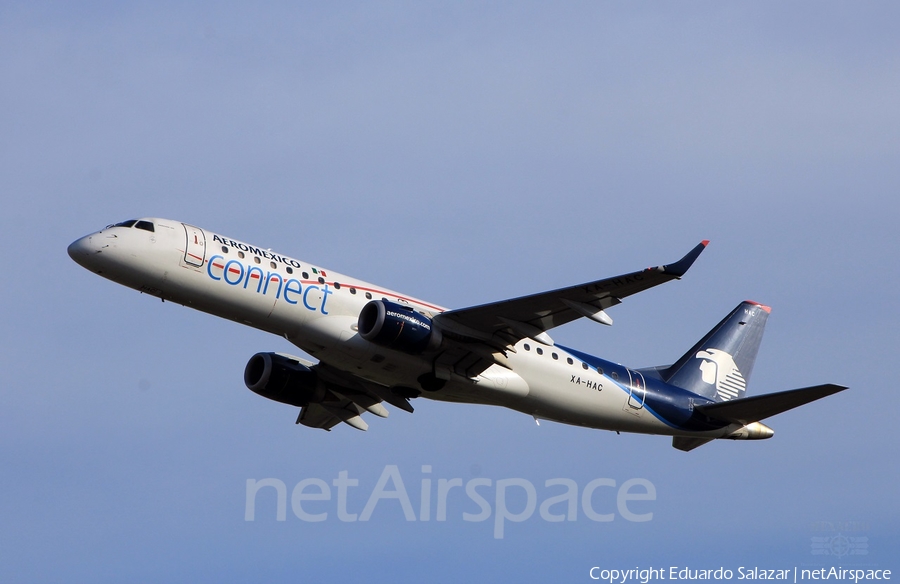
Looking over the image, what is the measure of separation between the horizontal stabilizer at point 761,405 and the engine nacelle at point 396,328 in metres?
12.5

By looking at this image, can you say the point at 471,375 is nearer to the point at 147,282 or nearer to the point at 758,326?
the point at 147,282

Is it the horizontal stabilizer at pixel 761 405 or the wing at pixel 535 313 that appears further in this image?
the horizontal stabilizer at pixel 761 405

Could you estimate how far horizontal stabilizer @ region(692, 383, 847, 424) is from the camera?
40062mm

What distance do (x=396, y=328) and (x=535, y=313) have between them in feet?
15.1

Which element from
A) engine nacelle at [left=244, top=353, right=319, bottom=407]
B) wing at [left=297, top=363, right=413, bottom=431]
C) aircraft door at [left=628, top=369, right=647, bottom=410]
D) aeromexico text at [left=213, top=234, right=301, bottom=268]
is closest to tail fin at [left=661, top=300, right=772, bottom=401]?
aircraft door at [left=628, top=369, right=647, bottom=410]

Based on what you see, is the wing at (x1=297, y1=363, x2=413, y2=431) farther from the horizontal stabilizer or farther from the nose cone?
the horizontal stabilizer

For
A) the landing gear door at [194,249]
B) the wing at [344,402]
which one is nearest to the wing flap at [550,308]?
the wing at [344,402]

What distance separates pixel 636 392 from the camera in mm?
43531

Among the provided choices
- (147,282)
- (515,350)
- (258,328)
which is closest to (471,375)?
(515,350)

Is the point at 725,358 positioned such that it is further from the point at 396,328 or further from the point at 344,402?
the point at 396,328

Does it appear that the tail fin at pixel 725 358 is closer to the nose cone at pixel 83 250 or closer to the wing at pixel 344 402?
the wing at pixel 344 402

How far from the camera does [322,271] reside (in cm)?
3906

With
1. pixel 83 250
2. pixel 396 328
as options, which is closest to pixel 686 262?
pixel 396 328

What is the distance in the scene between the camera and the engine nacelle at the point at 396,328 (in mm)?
37219
